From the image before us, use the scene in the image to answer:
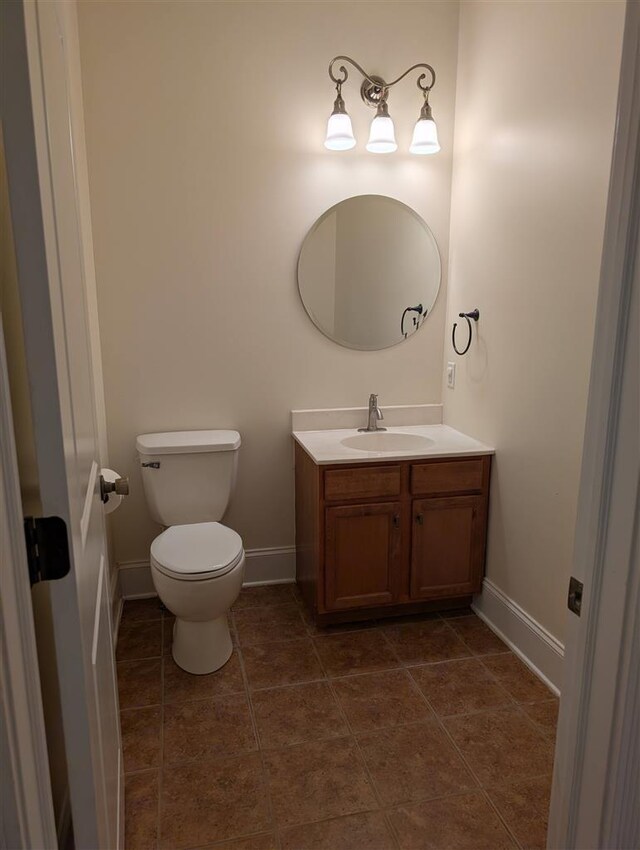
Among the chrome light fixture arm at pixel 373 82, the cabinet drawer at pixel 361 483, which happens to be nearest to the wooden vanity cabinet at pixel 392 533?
the cabinet drawer at pixel 361 483

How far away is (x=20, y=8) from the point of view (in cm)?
67

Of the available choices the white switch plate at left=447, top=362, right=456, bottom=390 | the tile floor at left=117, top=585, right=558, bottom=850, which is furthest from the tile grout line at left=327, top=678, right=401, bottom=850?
the white switch plate at left=447, top=362, right=456, bottom=390

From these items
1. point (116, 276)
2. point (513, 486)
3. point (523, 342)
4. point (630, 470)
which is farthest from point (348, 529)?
point (630, 470)

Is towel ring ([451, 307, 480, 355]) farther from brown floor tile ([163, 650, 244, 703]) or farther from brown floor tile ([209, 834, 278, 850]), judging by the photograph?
brown floor tile ([209, 834, 278, 850])

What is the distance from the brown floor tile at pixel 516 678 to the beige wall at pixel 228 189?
52.1 inches

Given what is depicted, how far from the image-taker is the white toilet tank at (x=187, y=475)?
2584 millimetres

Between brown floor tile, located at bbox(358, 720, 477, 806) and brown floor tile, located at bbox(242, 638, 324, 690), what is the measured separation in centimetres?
40

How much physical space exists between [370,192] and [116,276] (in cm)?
123

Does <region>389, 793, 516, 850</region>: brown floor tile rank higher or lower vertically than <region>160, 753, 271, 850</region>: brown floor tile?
higher

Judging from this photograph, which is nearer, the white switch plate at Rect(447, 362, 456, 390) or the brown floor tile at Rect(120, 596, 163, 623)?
the brown floor tile at Rect(120, 596, 163, 623)

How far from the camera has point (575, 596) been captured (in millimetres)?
943

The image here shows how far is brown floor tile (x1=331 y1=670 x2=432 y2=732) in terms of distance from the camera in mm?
2051

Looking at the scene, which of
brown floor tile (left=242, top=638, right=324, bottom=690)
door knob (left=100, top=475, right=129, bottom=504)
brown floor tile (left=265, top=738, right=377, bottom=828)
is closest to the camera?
door knob (left=100, top=475, right=129, bottom=504)

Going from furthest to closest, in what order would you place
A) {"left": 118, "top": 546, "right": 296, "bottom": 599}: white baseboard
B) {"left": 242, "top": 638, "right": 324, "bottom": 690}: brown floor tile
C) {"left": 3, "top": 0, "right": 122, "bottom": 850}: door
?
{"left": 118, "top": 546, "right": 296, "bottom": 599}: white baseboard
{"left": 242, "top": 638, "right": 324, "bottom": 690}: brown floor tile
{"left": 3, "top": 0, "right": 122, "bottom": 850}: door
